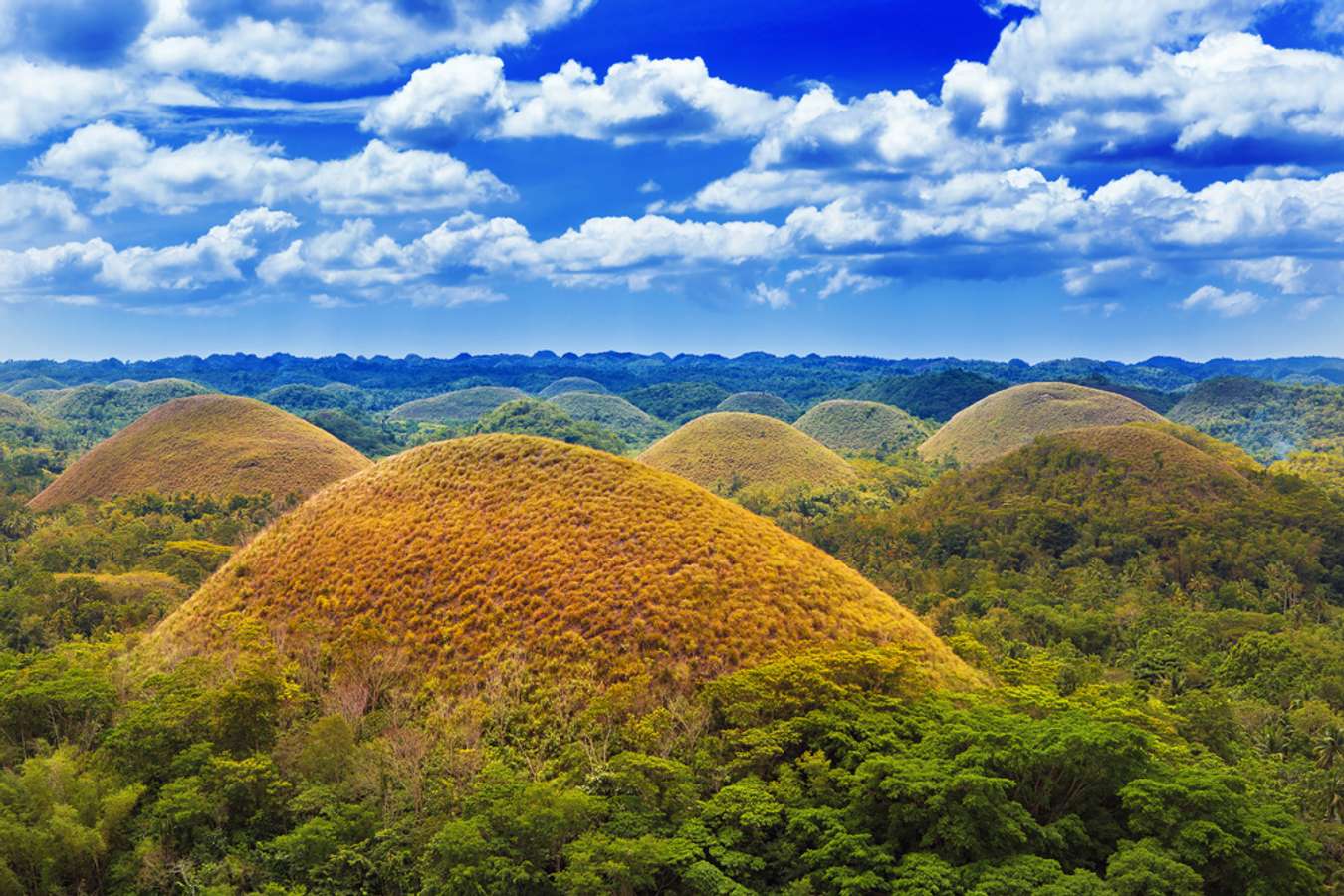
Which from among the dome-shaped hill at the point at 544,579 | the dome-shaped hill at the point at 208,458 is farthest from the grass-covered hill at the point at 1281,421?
the dome-shaped hill at the point at 208,458

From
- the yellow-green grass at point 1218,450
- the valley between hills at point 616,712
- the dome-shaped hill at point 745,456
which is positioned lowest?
the valley between hills at point 616,712

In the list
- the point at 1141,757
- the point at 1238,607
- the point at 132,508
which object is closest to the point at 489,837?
the point at 1141,757

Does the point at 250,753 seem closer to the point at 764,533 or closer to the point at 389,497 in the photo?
the point at 389,497

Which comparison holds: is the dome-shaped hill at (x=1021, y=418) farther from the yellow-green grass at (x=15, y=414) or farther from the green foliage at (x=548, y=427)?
the yellow-green grass at (x=15, y=414)

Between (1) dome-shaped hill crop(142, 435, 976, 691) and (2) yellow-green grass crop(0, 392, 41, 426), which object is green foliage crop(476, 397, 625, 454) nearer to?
(2) yellow-green grass crop(0, 392, 41, 426)

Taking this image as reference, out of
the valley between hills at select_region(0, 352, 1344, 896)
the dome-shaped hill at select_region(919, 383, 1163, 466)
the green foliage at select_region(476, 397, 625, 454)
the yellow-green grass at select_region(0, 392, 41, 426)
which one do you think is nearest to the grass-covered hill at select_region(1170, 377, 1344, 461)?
the dome-shaped hill at select_region(919, 383, 1163, 466)
